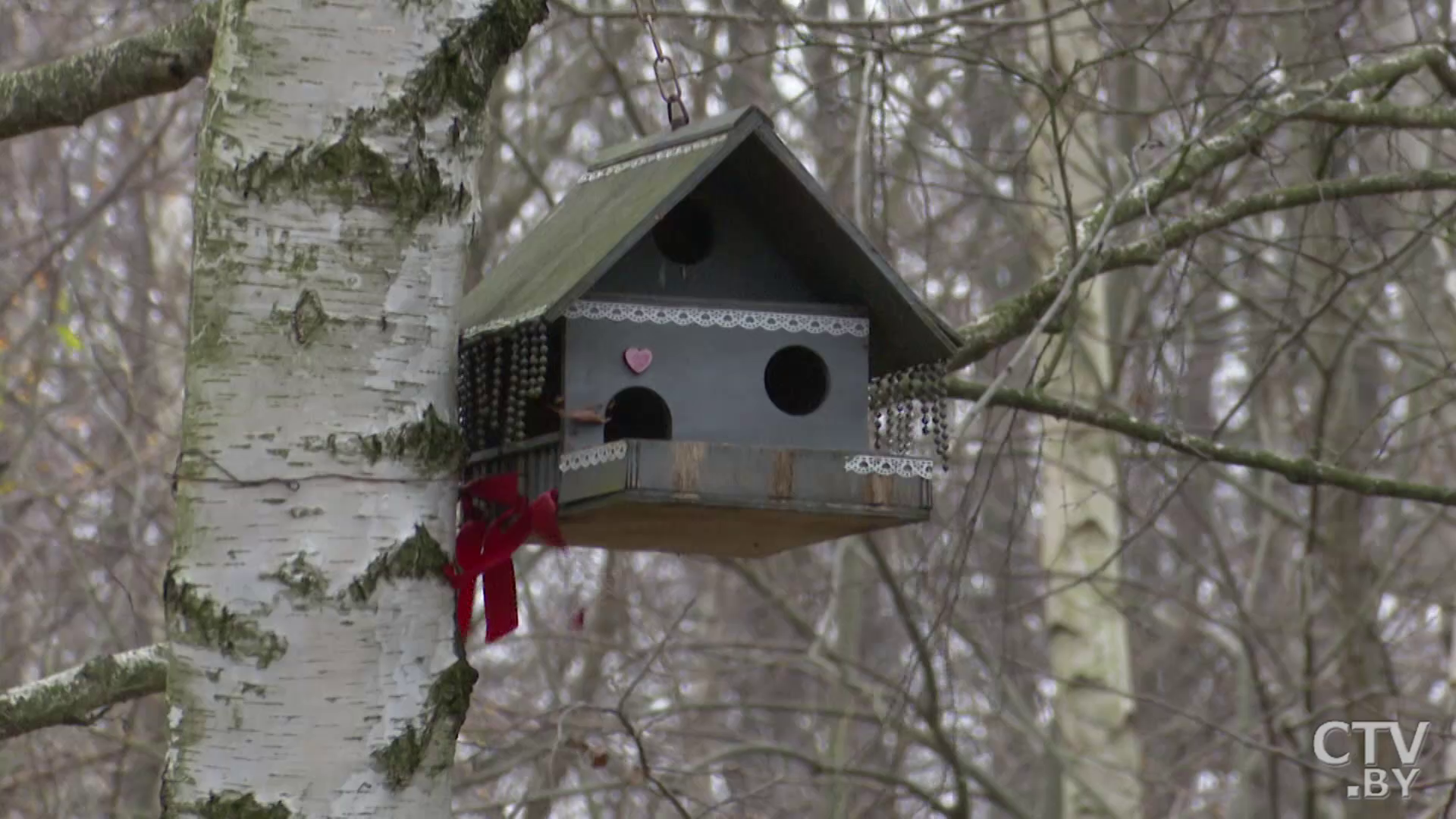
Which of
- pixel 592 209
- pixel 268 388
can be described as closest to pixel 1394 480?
pixel 592 209

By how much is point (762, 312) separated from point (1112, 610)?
4022 mm

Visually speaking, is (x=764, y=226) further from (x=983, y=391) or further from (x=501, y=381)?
(x=983, y=391)

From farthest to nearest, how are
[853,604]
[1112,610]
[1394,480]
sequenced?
[853,604] → [1112,610] → [1394,480]

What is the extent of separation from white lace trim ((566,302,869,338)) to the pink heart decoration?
5 centimetres

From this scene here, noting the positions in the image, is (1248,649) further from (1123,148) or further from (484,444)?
(484,444)

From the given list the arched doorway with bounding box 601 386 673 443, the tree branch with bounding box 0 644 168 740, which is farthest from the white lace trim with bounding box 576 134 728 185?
the tree branch with bounding box 0 644 168 740

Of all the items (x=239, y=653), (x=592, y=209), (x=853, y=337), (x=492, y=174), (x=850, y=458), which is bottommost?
(x=239, y=653)

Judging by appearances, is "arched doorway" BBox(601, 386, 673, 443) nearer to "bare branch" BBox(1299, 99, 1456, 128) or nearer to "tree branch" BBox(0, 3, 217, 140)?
"tree branch" BBox(0, 3, 217, 140)

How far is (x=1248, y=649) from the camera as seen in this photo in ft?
22.1

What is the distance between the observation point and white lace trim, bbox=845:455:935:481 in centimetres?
281

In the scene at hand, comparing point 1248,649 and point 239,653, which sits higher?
point 239,653

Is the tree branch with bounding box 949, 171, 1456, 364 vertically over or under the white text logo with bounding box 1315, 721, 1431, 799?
over

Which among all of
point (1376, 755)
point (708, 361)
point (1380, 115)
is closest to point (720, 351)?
point (708, 361)

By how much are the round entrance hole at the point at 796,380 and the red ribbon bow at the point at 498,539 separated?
1.34 ft
